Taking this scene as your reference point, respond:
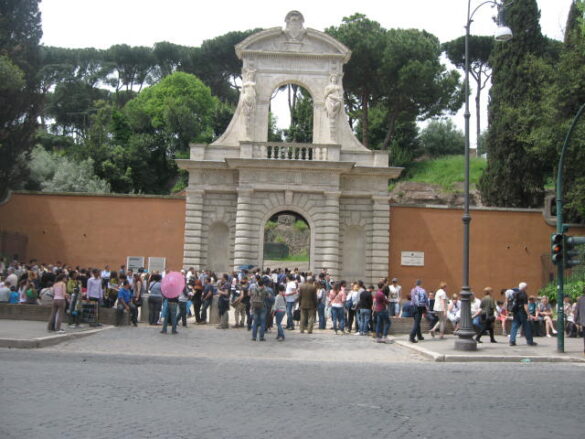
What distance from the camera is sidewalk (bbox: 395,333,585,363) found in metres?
14.8

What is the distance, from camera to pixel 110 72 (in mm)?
74250

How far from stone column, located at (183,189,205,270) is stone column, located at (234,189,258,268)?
1667 millimetres

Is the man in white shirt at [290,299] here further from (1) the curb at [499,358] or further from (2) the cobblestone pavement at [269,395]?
(1) the curb at [499,358]

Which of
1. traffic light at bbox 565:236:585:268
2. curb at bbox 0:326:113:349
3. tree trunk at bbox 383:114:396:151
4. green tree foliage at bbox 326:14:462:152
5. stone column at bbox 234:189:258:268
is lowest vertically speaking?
curb at bbox 0:326:113:349

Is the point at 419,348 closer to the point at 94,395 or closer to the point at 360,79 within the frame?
the point at 94,395

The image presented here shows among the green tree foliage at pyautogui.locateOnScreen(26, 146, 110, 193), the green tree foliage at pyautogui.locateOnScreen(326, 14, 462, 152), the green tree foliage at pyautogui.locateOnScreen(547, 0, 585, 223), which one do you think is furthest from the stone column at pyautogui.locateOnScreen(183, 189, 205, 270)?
the green tree foliage at pyautogui.locateOnScreen(326, 14, 462, 152)

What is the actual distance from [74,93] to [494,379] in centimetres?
6332

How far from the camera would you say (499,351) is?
52.0ft

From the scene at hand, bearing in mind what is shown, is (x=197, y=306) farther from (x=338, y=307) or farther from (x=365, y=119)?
(x=365, y=119)

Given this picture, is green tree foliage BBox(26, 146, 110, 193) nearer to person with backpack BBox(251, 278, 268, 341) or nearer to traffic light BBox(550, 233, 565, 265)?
person with backpack BBox(251, 278, 268, 341)

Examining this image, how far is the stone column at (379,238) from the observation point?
2828 centimetres

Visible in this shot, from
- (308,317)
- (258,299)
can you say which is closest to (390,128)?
(308,317)

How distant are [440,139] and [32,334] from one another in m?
49.9

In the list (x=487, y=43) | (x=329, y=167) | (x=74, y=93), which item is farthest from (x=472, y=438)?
(x=74, y=93)
